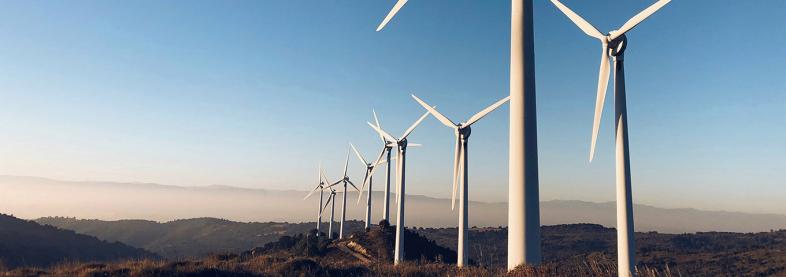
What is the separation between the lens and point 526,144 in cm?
2898

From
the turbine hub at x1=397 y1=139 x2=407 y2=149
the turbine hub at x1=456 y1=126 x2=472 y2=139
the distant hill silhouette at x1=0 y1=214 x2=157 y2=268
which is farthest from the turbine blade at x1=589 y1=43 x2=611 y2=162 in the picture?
the distant hill silhouette at x1=0 y1=214 x2=157 y2=268

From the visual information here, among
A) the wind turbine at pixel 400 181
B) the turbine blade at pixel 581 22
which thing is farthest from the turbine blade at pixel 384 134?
the turbine blade at pixel 581 22

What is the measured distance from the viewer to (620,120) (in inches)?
1218

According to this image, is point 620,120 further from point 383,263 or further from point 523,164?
point 383,263

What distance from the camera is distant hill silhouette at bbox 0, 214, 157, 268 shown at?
136 meters

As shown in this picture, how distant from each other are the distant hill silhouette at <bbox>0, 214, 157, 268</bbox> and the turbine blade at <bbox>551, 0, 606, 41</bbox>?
128 metres

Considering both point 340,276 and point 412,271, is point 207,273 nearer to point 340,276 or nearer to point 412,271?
point 340,276

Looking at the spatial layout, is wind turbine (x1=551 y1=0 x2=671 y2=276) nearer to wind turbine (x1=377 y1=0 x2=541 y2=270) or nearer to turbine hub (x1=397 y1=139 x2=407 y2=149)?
wind turbine (x1=377 y1=0 x2=541 y2=270)

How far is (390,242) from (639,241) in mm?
136314

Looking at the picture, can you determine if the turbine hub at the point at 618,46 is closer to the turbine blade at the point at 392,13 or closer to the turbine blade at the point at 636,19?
the turbine blade at the point at 636,19

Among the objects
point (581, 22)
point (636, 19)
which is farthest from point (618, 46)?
point (581, 22)

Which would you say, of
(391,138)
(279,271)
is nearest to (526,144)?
(279,271)

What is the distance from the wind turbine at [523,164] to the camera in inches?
1110

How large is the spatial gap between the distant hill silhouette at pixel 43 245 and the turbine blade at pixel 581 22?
12804 centimetres
